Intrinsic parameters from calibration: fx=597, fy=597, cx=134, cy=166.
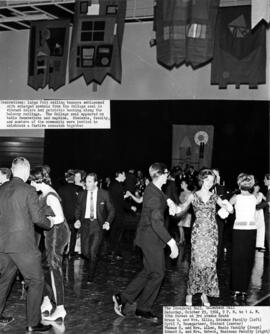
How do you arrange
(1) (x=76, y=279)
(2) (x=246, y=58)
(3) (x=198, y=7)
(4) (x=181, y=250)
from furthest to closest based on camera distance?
1. (2) (x=246, y=58)
2. (3) (x=198, y=7)
3. (4) (x=181, y=250)
4. (1) (x=76, y=279)

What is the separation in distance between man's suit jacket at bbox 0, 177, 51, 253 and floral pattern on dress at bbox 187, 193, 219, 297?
1.99m

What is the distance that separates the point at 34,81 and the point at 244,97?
6.37 meters

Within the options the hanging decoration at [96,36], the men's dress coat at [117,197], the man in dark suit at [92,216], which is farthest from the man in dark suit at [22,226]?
the hanging decoration at [96,36]

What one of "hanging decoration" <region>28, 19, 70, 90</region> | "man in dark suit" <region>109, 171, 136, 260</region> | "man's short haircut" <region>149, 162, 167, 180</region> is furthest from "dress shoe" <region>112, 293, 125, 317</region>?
"hanging decoration" <region>28, 19, 70, 90</region>

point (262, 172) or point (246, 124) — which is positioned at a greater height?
point (246, 124)

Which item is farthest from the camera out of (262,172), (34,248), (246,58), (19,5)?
(262,172)

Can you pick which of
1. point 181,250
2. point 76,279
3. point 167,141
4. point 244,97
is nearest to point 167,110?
point 167,141

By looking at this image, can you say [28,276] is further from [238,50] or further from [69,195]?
[238,50]

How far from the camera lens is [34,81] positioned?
15414 mm

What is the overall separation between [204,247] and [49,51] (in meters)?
9.43

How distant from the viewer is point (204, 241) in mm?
6695

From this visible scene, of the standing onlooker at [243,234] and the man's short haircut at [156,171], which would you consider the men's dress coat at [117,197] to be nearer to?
the standing onlooker at [243,234]

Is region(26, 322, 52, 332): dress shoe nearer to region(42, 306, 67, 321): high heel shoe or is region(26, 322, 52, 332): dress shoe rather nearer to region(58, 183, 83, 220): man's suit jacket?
region(42, 306, 67, 321): high heel shoe

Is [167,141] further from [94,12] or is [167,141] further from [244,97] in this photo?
[94,12]
